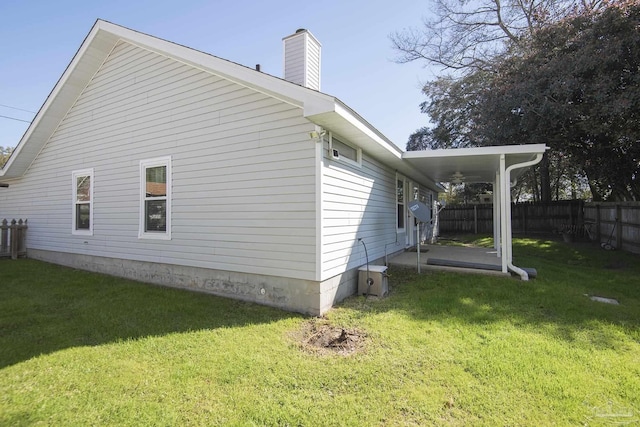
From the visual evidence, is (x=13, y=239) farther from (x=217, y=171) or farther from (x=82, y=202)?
(x=217, y=171)

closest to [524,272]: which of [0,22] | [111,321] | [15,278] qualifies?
[111,321]

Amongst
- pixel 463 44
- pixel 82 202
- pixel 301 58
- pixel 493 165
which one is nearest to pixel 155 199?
pixel 82 202

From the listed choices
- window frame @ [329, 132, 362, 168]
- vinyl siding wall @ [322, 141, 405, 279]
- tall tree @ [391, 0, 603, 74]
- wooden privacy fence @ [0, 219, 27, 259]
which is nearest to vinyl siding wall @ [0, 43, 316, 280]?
vinyl siding wall @ [322, 141, 405, 279]

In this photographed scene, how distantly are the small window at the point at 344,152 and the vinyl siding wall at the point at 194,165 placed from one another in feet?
1.91

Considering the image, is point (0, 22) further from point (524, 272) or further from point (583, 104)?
point (583, 104)

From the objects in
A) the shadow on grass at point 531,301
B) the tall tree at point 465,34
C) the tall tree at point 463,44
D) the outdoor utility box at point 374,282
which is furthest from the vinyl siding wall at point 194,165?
the tall tree at point 465,34

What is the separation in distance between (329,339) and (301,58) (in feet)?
17.3

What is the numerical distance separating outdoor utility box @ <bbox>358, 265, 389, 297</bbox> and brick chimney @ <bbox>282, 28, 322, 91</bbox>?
379cm

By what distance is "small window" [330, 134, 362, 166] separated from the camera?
498 cm

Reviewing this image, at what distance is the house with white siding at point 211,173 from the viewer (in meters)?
4.66

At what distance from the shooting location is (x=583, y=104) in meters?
9.29

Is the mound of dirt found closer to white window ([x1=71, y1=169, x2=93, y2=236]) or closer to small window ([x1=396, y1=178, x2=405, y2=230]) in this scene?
small window ([x1=396, y1=178, x2=405, y2=230])

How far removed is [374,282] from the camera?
540 centimetres

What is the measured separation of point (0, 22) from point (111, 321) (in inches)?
410
